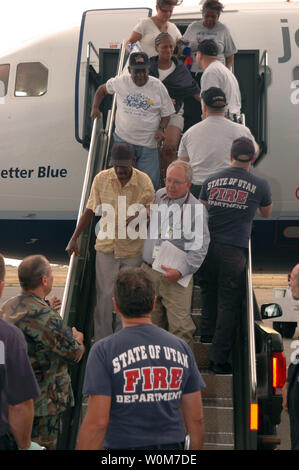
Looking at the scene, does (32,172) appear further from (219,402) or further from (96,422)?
(96,422)

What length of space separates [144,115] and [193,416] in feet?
11.5

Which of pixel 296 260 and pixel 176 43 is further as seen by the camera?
pixel 296 260

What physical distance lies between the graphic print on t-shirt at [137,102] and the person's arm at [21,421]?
11.3 ft

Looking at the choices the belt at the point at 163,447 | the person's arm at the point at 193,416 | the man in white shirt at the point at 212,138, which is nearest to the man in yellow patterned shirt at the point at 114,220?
the man in white shirt at the point at 212,138

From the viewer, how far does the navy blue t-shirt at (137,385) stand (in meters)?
2.83

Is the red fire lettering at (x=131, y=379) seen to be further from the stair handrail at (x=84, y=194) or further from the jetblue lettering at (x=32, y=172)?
the jetblue lettering at (x=32, y=172)

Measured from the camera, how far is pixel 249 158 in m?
4.91

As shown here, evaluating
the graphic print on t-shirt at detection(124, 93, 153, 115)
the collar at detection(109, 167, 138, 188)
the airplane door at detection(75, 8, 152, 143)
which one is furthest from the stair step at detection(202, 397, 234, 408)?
the airplane door at detection(75, 8, 152, 143)

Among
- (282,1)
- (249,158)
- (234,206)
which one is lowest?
(234,206)

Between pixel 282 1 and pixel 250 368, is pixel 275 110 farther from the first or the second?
pixel 250 368

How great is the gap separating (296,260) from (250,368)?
4452 mm

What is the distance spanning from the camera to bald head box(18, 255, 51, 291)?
147 inches

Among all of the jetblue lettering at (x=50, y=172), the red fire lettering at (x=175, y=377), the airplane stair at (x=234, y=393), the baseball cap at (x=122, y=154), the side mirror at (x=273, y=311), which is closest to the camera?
the red fire lettering at (x=175, y=377)

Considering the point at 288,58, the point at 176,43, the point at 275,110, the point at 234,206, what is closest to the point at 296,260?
the point at 275,110
